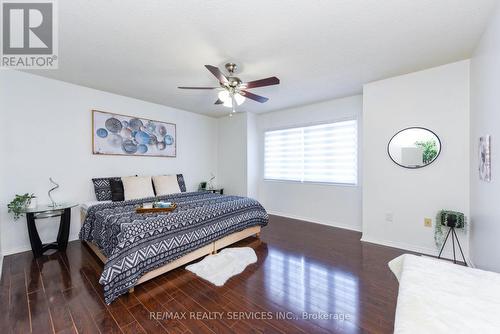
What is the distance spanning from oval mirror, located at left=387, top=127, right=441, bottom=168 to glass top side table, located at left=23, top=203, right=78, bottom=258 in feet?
16.0

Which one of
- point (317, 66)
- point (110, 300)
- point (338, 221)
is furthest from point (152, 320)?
point (338, 221)

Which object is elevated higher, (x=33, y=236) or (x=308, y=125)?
(x=308, y=125)

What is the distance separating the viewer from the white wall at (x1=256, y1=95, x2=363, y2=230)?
13.1 feet

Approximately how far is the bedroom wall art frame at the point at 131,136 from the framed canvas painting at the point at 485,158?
4.81 meters

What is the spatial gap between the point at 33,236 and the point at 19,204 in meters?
0.45

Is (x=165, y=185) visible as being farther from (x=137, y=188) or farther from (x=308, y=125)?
(x=308, y=125)

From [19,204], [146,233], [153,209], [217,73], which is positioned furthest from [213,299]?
[19,204]

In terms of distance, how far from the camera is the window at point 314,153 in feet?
13.2

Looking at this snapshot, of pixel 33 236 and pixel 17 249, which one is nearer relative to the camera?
pixel 33 236

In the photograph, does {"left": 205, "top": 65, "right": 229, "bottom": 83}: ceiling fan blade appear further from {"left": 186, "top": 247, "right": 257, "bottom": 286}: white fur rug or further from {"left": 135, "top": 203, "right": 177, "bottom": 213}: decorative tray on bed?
{"left": 186, "top": 247, "right": 257, "bottom": 286}: white fur rug

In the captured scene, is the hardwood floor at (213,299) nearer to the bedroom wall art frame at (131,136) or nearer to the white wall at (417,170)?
the white wall at (417,170)

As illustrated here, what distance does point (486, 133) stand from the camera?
6.50ft

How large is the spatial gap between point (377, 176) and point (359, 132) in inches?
38.7

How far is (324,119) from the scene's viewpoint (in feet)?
14.2
